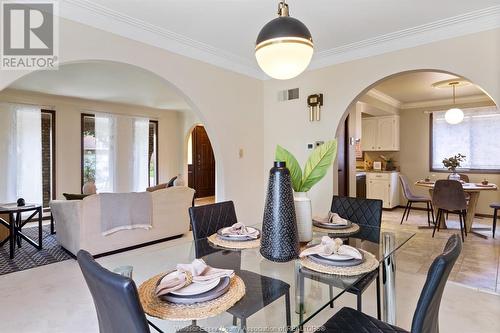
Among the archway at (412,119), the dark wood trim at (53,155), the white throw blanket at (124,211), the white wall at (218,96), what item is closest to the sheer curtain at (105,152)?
the dark wood trim at (53,155)

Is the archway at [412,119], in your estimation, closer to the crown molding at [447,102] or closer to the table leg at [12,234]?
the crown molding at [447,102]

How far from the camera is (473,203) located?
15.1 ft

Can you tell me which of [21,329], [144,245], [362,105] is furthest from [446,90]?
[21,329]

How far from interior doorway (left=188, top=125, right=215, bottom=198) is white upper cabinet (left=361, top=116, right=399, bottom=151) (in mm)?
4402

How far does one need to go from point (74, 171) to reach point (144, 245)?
3347mm

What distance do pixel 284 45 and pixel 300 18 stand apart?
53.4 inches

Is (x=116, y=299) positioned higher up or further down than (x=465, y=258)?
higher up

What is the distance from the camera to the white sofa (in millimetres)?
3316

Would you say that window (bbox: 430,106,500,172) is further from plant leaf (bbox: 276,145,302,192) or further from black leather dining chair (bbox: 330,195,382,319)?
plant leaf (bbox: 276,145,302,192)

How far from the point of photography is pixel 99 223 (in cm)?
343

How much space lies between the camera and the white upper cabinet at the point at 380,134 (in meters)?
6.74

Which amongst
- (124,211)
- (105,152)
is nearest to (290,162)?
(124,211)

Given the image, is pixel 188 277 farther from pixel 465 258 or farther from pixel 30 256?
pixel 465 258

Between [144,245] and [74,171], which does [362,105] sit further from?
[74,171]
